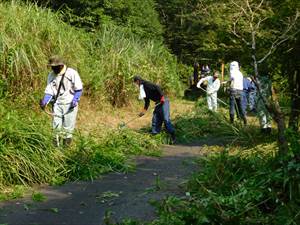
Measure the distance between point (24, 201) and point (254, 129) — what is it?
3.72 meters

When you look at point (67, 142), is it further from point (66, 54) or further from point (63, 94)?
point (66, 54)

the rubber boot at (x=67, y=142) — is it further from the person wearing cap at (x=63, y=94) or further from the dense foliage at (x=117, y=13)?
the dense foliage at (x=117, y=13)

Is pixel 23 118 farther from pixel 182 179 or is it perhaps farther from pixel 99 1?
pixel 99 1

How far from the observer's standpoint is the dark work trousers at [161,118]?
1169cm

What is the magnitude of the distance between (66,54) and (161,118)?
3.16 meters

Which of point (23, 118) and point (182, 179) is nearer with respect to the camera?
point (182, 179)

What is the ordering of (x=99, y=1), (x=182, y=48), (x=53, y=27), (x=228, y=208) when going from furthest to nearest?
1. (x=182, y=48)
2. (x=99, y=1)
3. (x=53, y=27)
4. (x=228, y=208)

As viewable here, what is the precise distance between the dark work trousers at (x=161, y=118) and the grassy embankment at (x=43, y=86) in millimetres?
420

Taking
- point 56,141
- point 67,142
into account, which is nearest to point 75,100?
point 67,142

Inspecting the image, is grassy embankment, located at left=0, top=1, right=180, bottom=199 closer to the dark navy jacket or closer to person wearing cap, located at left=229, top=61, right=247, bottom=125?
the dark navy jacket

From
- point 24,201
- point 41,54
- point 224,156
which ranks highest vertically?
point 41,54

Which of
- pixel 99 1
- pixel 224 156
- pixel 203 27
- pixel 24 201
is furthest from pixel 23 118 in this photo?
pixel 203 27

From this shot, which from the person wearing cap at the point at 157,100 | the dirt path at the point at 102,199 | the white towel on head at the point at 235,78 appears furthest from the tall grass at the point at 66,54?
the dirt path at the point at 102,199

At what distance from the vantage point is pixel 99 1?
911 inches
